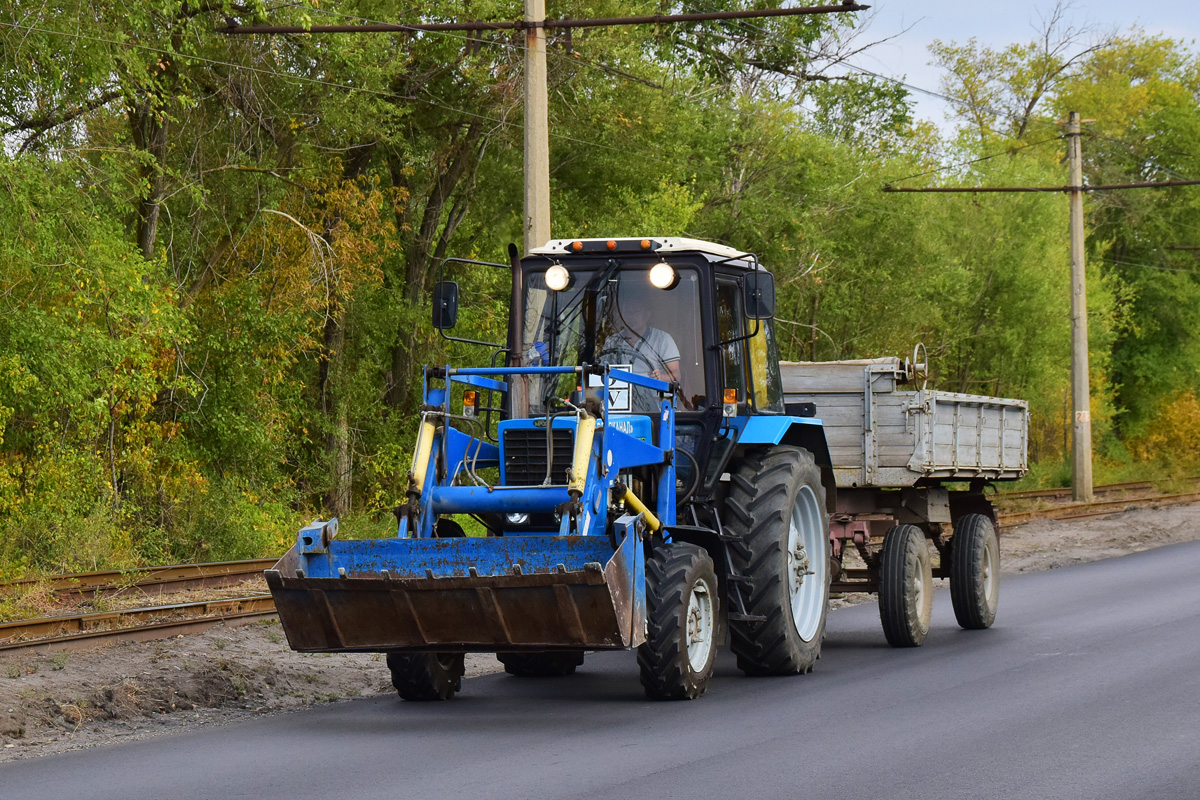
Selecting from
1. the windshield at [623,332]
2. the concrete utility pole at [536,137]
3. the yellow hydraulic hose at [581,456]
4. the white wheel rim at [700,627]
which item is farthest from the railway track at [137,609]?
the white wheel rim at [700,627]

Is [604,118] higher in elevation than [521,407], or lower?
higher

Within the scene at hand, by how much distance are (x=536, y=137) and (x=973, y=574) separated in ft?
21.6

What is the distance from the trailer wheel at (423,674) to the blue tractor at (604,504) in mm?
15

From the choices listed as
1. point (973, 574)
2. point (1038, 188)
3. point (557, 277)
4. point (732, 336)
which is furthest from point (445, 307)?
point (1038, 188)

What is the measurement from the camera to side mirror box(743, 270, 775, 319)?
10.6 metres

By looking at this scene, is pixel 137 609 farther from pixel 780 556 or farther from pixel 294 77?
pixel 294 77

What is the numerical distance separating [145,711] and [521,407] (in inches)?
126

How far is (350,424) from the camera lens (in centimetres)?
2598

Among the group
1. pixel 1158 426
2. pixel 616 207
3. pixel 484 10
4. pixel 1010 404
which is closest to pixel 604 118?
pixel 616 207

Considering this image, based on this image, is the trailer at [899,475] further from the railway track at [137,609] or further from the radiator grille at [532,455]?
the railway track at [137,609]

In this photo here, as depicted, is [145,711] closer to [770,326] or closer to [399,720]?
[399,720]

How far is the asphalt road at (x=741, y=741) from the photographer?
742cm

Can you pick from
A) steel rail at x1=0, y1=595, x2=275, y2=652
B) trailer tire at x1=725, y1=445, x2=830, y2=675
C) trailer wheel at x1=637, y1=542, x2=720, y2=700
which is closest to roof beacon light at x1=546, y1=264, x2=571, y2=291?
trailer tire at x1=725, y1=445, x2=830, y2=675

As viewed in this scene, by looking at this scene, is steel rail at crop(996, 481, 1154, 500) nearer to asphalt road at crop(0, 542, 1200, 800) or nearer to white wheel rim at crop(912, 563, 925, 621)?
white wheel rim at crop(912, 563, 925, 621)
